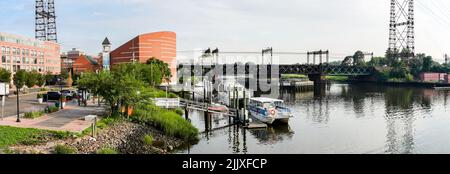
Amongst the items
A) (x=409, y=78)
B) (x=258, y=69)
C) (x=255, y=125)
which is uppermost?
(x=258, y=69)

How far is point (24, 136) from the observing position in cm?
2573

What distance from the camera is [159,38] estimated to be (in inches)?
4609

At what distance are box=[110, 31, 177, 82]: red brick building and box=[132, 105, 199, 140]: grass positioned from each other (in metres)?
74.7

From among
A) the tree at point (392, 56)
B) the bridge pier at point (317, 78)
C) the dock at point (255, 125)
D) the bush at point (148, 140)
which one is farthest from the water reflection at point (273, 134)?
the tree at point (392, 56)

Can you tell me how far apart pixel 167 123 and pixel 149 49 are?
8075cm

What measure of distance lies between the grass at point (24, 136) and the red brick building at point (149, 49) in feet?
281

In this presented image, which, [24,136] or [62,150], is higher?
[24,136]

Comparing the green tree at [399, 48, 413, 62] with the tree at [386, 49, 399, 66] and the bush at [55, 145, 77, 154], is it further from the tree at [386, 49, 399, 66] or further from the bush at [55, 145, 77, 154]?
the bush at [55, 145, 77, 154]

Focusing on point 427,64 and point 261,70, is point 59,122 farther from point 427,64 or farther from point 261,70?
point 427,64

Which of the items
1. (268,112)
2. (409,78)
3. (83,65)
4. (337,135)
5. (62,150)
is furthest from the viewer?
(409,78)

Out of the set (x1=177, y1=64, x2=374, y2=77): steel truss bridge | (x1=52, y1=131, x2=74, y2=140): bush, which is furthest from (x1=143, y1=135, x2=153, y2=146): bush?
(x1=177, y1=64, x2=374, y2=77): steel truss bridge

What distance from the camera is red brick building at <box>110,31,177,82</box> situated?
114188 mm

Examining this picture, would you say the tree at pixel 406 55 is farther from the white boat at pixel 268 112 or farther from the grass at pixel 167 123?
the grass at pixel 167 123

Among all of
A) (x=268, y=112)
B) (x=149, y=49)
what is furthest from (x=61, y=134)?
(x=149, y=49)
